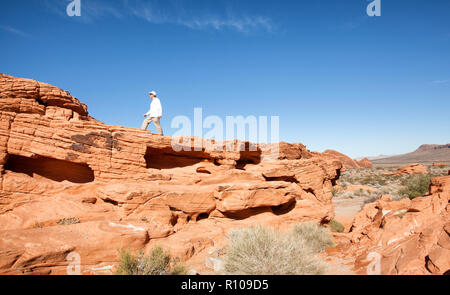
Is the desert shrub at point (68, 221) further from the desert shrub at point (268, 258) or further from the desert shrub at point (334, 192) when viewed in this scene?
the desert shrub at point (334, 192)

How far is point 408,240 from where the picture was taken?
6.47 metres

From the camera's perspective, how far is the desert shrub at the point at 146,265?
5953 mm

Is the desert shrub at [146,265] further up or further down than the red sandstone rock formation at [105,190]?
further down

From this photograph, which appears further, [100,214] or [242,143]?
[242,143]

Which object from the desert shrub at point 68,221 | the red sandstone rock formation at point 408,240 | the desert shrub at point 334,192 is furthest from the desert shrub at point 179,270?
the desert shrub at point 334,192

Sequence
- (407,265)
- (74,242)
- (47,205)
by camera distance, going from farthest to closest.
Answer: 1. (47,205)
2. (74,242)
3. (407,265)

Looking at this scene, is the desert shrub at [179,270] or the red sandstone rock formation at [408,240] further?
the desert shrub at [179,270]

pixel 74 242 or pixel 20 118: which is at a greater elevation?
pixel 20 118

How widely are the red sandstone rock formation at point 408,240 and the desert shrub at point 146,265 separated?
198 inches

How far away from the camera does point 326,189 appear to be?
13.9 meters
